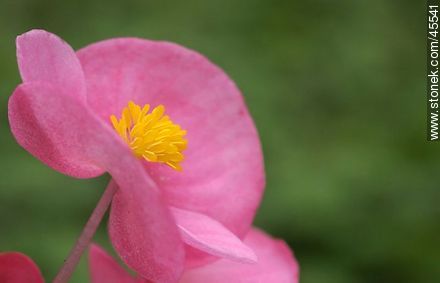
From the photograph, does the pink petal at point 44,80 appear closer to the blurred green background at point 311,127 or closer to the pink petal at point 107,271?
the pink petal at point 107,271

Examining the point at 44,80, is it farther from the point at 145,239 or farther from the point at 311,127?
the point at 311,127

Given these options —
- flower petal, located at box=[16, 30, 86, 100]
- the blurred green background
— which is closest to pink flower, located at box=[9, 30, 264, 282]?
flower petal, located at box=[16, 30, 86, 100]

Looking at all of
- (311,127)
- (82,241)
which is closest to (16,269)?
(82,241)

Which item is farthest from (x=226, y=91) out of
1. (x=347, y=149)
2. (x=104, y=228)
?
(x=347, y=149)

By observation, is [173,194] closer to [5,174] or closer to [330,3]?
[5,174]

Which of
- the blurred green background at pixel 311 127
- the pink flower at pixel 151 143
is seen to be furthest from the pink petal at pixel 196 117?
the blurred green background at pixel 311 127

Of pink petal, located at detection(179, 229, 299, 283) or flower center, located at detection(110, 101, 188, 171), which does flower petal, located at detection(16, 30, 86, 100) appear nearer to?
flower center, located at detection(110, 101, 188, 171)
